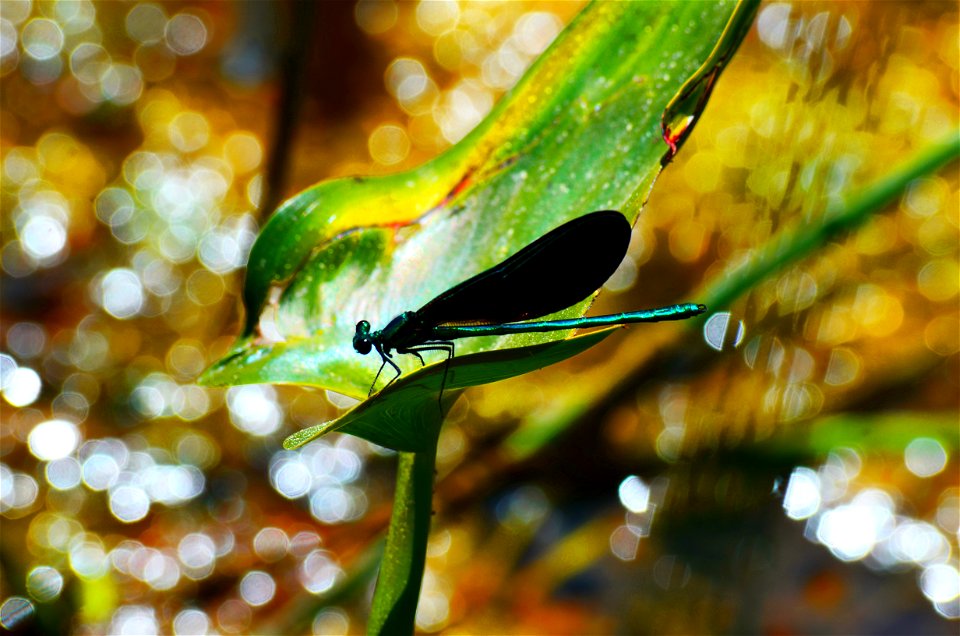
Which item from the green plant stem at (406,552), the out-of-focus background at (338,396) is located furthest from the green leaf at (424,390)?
the out-of-focus background at (338,396)

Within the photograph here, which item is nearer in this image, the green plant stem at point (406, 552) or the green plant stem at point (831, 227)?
the green plant stem at point (406, 552)

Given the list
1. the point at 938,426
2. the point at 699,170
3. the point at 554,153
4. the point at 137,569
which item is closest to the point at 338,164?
the point at 699,170

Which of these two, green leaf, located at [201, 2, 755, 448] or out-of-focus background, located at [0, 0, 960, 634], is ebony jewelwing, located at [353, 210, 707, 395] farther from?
out-of-focus background, located at [0, 0, 960, 634]

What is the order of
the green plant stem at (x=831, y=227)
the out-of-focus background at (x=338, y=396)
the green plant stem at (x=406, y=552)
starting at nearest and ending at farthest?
the green plant stem at (x=406, y=552)
the green plant stem at (x=831, y=227)
the out-of-focus background at (x=338, y=396)

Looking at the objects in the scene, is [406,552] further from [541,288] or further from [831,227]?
[831,227]

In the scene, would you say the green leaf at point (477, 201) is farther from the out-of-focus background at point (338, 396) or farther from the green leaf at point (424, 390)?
the out-of-focus background at point (338, 396)

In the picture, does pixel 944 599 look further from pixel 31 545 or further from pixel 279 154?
pixel 31 545

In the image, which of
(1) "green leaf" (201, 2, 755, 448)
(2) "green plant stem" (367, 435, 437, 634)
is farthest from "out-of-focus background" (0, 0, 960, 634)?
(2) "green plant stem" (367, 435, 437, 634)
